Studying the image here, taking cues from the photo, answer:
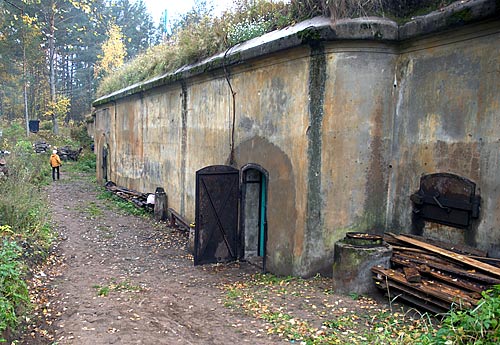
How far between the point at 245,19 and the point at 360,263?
6.26 m

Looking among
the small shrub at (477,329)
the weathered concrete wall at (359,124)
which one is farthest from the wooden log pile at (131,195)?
the small shrub at (477,329)

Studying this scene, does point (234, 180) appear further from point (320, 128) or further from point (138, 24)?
point (138, 24)

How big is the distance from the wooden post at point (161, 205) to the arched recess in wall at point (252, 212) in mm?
5093

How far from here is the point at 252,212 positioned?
363 inches

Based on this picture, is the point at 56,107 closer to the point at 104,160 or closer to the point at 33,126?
the point at 33,126

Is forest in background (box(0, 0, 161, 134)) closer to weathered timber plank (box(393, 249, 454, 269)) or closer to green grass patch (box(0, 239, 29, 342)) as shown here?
green grass patch (box(0, 239, 29, 342))

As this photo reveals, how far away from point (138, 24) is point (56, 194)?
1473 inches

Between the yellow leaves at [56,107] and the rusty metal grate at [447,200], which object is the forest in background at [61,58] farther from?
the rusty metal grate at [447,200]

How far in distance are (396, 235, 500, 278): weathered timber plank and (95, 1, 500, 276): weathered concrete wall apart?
0.41 metres

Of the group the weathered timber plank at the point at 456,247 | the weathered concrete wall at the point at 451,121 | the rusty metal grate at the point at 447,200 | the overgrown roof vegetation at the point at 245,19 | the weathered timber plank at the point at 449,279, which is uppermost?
the overgrown roof vegetation at the point at 245,19

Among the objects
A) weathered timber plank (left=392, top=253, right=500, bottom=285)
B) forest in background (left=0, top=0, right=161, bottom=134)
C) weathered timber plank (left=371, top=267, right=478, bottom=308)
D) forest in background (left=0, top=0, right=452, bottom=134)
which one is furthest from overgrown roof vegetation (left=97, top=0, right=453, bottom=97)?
forest in background (left=0, top=0, right=161, bottom=134)

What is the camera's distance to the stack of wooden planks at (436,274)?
5293mm

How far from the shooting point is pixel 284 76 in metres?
7.75

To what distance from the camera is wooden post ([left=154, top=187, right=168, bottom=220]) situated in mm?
13547
